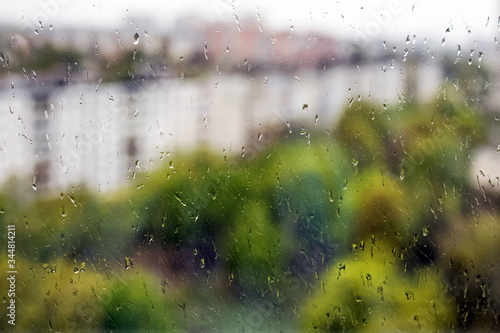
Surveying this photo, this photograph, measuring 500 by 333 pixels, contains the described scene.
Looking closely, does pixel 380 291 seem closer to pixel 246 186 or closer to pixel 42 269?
pixel 246 186

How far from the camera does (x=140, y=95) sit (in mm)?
809

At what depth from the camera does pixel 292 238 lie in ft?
2.65

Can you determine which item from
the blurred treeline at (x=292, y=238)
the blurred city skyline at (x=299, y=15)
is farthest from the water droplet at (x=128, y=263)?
the blurred city skyline at (x=299, y=15)

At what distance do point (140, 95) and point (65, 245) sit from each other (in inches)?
13.5

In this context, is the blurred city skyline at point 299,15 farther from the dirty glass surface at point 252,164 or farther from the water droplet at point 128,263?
the water droplet at point 128,263

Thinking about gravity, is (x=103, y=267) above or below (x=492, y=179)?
below

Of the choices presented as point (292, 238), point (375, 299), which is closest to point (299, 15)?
point (292, 238)

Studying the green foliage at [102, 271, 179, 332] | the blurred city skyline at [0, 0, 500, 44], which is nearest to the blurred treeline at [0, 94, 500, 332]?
the green foliage at [102, 271, 179, 332]

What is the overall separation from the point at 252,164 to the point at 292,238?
0.56 ft

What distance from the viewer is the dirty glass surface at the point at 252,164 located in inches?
31.2

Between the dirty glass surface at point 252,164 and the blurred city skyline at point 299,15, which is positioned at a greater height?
the blurred city skyline at point 299,15

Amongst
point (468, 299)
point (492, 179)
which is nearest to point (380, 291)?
point (468, 299)

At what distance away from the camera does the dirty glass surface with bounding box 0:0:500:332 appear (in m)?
0.79

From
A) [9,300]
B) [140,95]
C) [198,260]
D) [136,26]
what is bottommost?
[9,300]
